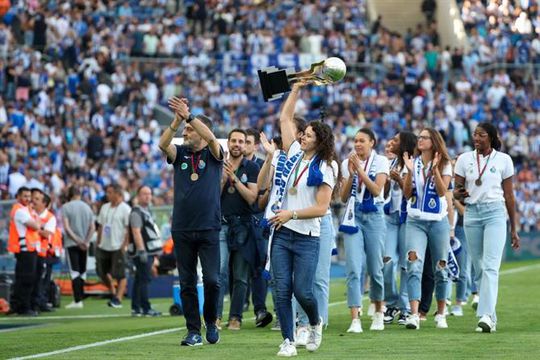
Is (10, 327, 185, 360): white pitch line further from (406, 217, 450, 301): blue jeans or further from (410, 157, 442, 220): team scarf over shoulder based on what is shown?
(410, 157, 442, 220): team scarf over shoulder

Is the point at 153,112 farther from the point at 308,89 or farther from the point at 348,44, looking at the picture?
the point at 348,44

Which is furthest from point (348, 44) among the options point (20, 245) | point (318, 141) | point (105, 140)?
point (318, 141)

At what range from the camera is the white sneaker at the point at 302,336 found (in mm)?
13422

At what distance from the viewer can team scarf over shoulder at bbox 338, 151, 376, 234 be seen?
15078 millimetres

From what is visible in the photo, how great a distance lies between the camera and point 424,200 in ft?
50.9

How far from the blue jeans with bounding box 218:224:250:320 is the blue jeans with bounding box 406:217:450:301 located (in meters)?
1.81

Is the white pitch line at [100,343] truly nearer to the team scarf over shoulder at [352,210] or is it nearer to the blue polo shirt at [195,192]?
the blue polo shirt at [195,192]

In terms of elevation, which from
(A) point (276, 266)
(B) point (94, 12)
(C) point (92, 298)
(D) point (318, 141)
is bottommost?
(C) point (92, 298)

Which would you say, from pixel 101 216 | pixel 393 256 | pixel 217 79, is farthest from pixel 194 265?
pixel 217 79

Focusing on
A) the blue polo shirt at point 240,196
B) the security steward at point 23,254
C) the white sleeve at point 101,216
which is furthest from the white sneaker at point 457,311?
the white sleeve at point 101,216

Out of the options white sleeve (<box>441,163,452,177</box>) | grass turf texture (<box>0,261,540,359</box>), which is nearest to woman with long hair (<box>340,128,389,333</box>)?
grass turf texture (<box>0,261,540,359</box>)

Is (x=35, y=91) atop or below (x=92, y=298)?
atop

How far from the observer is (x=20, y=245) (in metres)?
20.3

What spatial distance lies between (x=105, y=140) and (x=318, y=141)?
22485 mm
